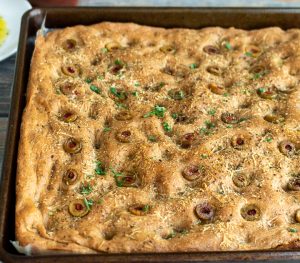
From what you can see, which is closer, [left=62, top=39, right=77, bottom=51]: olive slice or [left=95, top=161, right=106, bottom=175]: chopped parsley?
[left=95, top=161, right=106, bottom=175]: chopped parsley

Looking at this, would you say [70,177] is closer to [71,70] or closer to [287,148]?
[71,70]

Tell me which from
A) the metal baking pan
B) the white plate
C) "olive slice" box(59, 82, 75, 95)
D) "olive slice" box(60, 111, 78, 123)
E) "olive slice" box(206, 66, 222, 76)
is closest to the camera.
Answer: the metal baking pan

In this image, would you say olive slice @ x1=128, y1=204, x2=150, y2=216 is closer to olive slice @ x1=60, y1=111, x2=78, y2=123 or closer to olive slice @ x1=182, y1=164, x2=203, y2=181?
olive slice @ x1=182, y1=164, x2=203, y2=181

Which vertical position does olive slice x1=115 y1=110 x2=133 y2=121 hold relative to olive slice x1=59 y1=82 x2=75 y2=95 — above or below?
below

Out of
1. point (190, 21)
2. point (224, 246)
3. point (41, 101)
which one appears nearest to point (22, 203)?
point (41, 101)

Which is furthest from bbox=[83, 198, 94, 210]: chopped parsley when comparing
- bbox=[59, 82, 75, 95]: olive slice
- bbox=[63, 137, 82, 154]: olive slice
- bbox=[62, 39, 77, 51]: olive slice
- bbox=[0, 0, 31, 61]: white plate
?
bbox=[0, 0, 31, 61]: white plate

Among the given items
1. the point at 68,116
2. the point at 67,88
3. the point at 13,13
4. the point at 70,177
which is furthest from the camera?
the point at 13,13

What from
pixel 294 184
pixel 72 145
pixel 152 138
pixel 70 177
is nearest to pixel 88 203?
pixel 70 177
